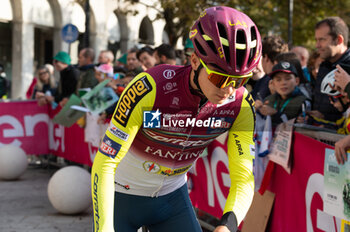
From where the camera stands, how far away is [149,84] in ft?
8.90

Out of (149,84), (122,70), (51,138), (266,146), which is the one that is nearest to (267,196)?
(266,146)

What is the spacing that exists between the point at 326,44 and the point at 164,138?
304cm

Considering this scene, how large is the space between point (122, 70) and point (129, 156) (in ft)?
22.7

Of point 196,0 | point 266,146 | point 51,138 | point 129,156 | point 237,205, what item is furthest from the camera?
point 196,0

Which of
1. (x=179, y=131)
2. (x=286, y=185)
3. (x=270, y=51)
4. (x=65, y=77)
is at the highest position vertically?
(x=270, y=51)

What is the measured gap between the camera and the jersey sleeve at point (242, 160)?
8.63 ft

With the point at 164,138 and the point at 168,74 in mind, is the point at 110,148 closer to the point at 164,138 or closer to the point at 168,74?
the point at 164,138

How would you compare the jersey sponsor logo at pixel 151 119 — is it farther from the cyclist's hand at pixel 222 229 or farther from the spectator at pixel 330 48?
the spectator at pixel 330 48

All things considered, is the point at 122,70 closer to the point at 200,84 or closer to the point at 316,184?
the point at 316,184

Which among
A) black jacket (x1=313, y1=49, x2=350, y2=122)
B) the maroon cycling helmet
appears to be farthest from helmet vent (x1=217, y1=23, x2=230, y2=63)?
black jacket (x1=313, y1=49, x2=350, y2=122)

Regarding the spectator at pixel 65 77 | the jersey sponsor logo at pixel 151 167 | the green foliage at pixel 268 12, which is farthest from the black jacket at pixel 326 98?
the green foliage at pixel 268 12

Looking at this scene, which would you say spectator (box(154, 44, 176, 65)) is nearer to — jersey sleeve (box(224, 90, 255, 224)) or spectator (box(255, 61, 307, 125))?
spectator (box(255, 61, 307, 125))

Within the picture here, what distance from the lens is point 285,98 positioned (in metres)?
5.50

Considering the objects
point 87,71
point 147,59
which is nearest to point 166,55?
point 147,59
